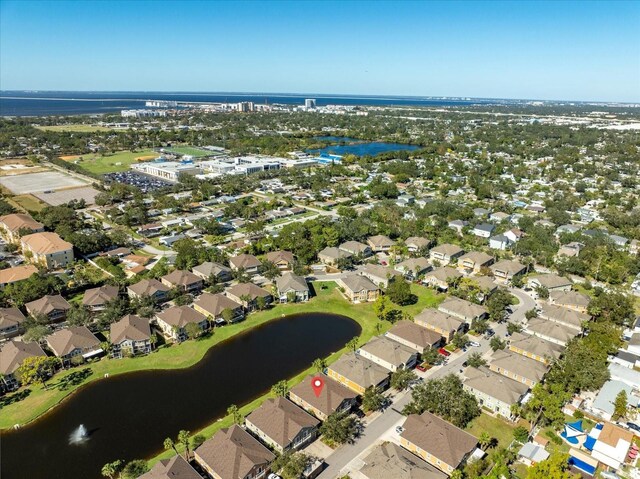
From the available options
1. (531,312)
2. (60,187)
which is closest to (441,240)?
(531,312)

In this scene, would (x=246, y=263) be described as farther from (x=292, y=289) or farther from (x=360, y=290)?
(x=360, y=290)

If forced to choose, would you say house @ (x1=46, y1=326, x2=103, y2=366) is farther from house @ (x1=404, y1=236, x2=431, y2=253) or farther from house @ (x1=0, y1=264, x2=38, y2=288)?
house @ (x1=404, y1=236, x2=431, y2=253)

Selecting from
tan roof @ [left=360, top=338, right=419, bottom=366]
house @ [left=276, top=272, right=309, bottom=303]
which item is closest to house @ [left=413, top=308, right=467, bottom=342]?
tan roof @ [left=360, top=338, right=419, bottom=366]

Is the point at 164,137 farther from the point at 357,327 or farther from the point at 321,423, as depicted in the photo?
the point at 321,423

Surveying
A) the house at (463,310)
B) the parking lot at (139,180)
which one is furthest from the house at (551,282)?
the parking lot at (139,180)

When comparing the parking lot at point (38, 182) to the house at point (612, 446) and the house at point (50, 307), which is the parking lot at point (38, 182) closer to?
the house at point (50, 307)
